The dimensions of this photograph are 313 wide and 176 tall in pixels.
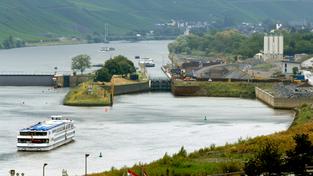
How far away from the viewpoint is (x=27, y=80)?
4972 centimetres

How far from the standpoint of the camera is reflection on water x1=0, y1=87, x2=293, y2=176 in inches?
947

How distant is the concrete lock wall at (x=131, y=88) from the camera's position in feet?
147

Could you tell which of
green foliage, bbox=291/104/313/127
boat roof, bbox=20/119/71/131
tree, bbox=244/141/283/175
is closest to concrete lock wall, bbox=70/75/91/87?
green foliage, bbox=291/104/313/127

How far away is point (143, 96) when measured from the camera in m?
44.1

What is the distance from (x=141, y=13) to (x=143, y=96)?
9804cm

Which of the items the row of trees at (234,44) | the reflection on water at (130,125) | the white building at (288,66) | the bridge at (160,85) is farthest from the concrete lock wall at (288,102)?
the row of trees at (234,44)

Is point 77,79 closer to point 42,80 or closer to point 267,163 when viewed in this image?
point 42,80

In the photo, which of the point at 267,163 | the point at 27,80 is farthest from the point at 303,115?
the point at 27,80

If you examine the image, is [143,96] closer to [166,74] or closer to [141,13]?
[166,74]

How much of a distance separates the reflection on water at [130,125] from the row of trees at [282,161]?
5.95m

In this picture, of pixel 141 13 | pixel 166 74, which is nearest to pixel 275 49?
pixel 166 74

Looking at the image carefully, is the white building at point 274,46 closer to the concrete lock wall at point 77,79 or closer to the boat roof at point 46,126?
the concrete lock wall at point 77,79

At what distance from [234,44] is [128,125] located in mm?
43630

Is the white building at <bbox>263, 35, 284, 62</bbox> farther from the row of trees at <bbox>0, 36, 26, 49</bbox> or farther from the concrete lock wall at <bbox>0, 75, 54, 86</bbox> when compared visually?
the row of trees at <bbox>0, 36, 26, 49</bbox>
